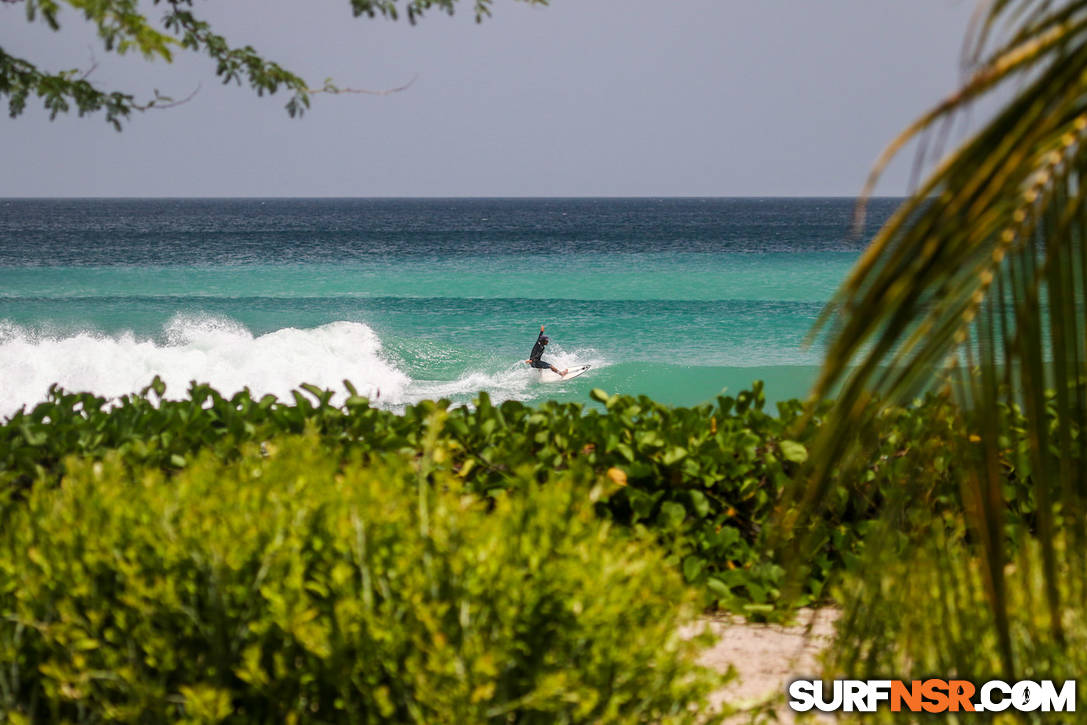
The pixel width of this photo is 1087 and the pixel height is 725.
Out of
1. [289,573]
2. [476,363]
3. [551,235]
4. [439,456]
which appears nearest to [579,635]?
[289,573]

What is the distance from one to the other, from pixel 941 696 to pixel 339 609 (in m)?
1.35

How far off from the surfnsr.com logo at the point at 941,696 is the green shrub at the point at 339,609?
303 mm

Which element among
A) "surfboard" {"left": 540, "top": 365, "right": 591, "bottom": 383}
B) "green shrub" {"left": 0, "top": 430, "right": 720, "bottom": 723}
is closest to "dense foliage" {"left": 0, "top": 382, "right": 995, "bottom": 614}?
"green shrub" {"left": 0, "top": 430, "right": 720, "bottom": 723}

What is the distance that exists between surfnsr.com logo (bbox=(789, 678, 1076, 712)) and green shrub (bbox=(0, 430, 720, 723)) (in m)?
0.30

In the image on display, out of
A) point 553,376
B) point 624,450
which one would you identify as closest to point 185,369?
point 553,376

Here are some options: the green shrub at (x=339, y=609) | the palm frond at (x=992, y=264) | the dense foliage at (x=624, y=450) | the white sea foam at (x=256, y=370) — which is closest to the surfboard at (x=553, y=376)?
the white sea foam at (x=256, y=370)

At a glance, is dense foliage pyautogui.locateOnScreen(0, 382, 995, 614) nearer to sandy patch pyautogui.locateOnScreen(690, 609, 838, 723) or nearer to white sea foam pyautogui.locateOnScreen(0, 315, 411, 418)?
sandy patch pyautogui.locateOnScreen(690, 609, 838, 723)

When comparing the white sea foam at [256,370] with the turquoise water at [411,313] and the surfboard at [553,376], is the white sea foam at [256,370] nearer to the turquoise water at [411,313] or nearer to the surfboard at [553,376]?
the turquoise water at [411,313]

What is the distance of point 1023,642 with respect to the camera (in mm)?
2145

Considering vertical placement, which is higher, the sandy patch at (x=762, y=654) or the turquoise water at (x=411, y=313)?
the sandy patch at (x=762, y=654)

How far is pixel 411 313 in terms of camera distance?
27.5m

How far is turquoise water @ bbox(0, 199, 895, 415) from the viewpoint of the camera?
15438mm

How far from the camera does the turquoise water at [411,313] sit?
608 inches

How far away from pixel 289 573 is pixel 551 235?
62779 millimetres
